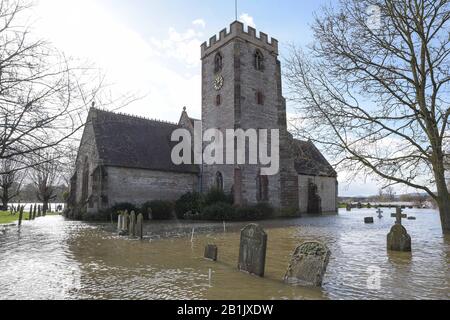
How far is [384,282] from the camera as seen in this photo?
625 centimetres

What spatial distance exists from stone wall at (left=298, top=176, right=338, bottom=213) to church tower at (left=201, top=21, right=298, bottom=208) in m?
5.91

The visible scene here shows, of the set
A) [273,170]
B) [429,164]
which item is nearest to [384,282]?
[429,164]

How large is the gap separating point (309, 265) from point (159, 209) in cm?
2150

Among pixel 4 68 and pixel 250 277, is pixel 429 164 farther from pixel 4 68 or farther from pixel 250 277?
pixel 4 68

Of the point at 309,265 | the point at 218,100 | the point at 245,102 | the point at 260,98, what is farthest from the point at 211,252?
the point at 260,98

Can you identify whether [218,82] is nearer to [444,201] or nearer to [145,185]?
[145,185]

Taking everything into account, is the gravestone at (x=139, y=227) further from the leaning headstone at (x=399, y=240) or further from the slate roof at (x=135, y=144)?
the slate roof at (x=135, y=144)

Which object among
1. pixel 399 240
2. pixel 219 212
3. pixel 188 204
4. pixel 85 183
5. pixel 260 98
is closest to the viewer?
pixel 399 240

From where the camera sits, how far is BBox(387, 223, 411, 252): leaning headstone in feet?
33.3

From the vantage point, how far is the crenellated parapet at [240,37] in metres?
28.5

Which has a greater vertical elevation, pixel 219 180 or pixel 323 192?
pixel 219 180

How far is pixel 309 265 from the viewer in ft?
20.6

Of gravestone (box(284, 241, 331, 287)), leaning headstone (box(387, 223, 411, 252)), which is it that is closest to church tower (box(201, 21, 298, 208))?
leaning headstone (box(387, 223, 411, 252))

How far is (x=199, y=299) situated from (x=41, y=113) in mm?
5747
